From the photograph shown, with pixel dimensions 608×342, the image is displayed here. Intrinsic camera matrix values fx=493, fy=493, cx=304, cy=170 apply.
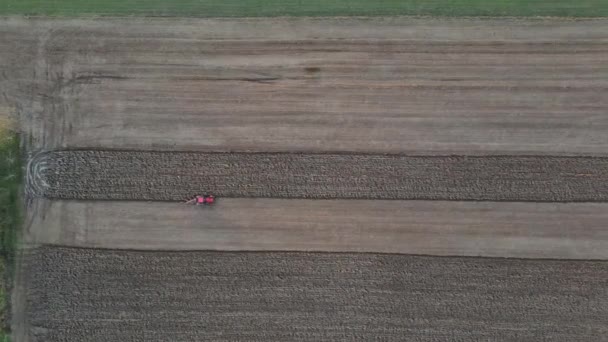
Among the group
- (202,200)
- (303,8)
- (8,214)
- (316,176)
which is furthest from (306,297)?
(8,214)

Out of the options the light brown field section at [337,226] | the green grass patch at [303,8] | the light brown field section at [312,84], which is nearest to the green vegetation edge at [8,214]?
the light brown field section at [337,226]

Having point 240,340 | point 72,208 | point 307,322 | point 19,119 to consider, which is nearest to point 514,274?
point 307,322

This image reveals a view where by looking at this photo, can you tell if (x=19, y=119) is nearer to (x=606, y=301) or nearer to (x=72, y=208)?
(x=72, y=208)

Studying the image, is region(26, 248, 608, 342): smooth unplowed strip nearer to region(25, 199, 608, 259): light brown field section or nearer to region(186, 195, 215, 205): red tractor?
region(25, 199, 608, 259): light brown field section

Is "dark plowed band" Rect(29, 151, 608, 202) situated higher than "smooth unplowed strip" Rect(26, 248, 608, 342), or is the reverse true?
"dark plowed band" Rect(29, 151, 608, 202)

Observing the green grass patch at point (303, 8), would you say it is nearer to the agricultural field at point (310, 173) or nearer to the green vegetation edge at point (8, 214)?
the agricultural field at point (310, 173)

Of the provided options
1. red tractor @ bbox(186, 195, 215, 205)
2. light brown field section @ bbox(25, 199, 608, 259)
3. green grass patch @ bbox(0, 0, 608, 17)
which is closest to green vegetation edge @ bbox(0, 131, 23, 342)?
light brown field section @ bbox(25, 199, 608, 259)
